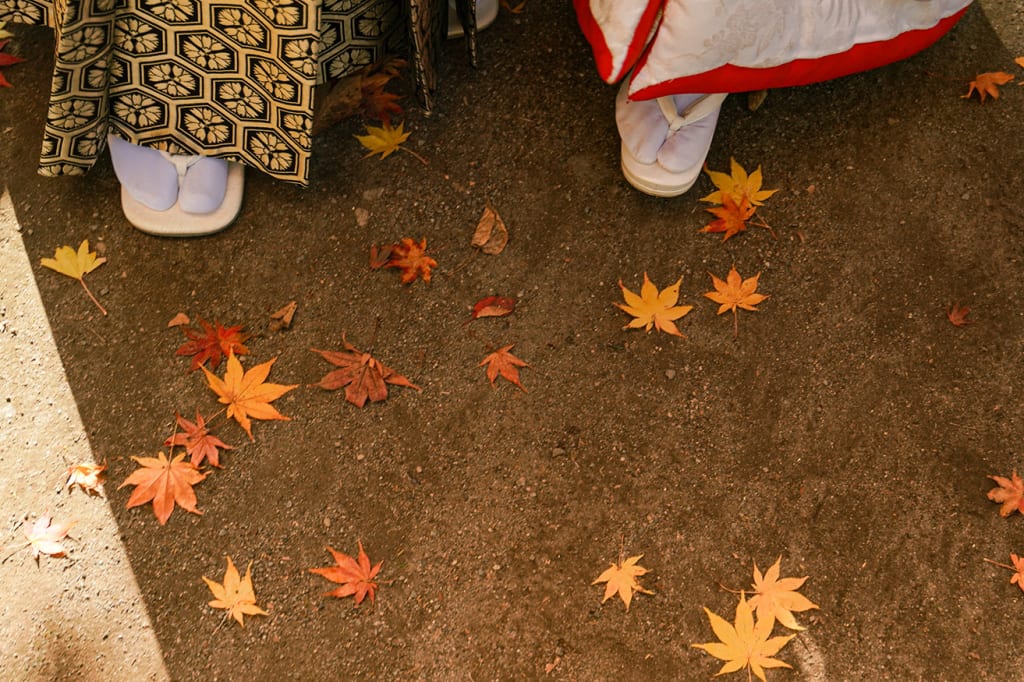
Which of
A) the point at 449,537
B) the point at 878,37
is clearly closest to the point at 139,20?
the point at 449,537

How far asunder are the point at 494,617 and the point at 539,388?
56cm

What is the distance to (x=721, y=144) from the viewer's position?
7.11 ft

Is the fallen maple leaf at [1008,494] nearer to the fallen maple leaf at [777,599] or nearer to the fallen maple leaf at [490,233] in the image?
the fallen maple leaf at [777,599]

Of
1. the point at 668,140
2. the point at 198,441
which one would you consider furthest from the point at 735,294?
the point at 198,441

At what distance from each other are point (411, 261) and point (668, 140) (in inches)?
29.6

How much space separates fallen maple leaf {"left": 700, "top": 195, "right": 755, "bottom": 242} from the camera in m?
2.07

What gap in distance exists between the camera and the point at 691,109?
1.97 m

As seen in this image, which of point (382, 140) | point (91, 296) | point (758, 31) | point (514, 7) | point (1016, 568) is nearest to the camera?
point (758, 31)

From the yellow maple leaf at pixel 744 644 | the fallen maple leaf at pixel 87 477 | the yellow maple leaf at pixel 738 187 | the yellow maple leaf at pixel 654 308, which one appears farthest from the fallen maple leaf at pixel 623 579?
the fallen maple leaf at pixel 87 477

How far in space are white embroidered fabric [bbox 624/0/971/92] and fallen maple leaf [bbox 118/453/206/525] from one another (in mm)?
1420

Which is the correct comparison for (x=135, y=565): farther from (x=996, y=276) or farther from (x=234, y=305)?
(x=996, y=276)

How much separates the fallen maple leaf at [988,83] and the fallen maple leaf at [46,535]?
106 inches

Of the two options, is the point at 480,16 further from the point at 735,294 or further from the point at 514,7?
the point at 735,294

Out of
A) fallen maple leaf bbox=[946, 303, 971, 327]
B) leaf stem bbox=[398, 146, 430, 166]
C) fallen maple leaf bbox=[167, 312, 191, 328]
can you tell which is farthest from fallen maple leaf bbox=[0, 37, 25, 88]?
fallen maple leaf bbox=[946, 303, 971, 327]
